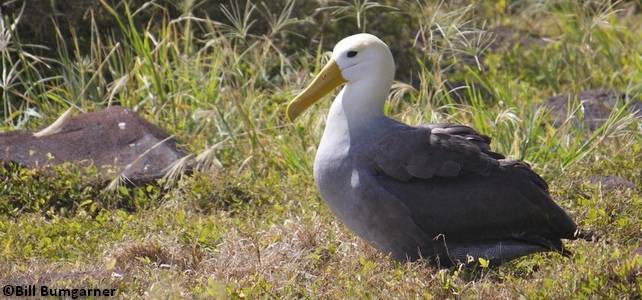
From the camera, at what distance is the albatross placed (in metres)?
4.67

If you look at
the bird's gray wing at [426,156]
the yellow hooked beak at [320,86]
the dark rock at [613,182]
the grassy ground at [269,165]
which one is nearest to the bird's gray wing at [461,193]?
the bird's gray wing at [426,156]

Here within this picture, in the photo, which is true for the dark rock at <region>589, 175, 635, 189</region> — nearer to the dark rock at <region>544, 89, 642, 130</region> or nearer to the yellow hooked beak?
the dark rock at <region>544, 89, 642, 130</region>

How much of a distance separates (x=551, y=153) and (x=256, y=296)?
2.28 meters

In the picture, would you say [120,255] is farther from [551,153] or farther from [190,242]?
[551,153]

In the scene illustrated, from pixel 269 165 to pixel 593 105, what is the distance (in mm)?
1993

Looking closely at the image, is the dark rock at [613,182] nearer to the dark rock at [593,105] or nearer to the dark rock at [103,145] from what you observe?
the dark rock at [593,105]

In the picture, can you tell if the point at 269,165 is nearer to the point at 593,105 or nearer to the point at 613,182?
the point at 613,182

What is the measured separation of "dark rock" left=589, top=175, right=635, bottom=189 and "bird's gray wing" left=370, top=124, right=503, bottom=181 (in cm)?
128

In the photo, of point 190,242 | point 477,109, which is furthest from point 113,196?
point 477,109

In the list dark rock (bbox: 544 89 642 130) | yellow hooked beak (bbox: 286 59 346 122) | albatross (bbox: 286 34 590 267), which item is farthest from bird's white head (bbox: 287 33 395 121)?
dark rock (bbox: 544 89 642 130)

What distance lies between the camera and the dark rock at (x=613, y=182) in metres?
5.86

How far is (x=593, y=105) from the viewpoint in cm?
708

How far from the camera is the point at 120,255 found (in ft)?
16.3

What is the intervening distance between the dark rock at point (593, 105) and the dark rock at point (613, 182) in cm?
71
